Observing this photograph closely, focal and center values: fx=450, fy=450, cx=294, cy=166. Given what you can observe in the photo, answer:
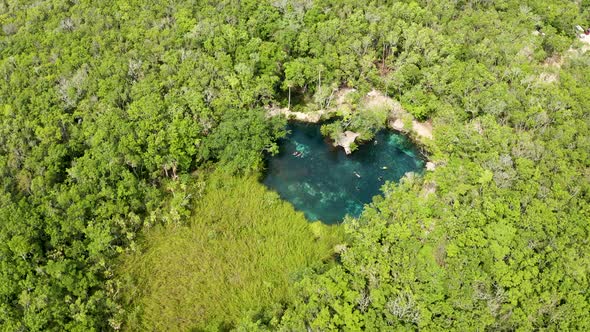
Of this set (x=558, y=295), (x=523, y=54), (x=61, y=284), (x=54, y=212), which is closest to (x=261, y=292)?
(x=61, y=284)

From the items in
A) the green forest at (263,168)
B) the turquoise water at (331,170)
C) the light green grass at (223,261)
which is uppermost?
the green forest at (263,168)

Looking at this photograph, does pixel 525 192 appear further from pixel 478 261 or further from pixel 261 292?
pixel 261 292

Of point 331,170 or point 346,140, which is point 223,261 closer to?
point 331,170

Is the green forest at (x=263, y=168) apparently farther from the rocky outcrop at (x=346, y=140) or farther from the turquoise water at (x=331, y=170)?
the turquoise water at (x=331, y=170)

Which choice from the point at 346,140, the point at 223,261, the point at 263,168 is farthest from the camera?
the point at 346,140

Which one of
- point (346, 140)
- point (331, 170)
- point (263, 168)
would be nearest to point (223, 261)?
point (263, 168)

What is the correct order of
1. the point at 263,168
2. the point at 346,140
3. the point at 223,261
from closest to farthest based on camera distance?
the point at 223,261
the point at 263,168
the point at 346,140

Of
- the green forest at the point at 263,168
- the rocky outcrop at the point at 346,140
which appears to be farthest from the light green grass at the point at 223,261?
the rocky outcrop at the point at 346,140
